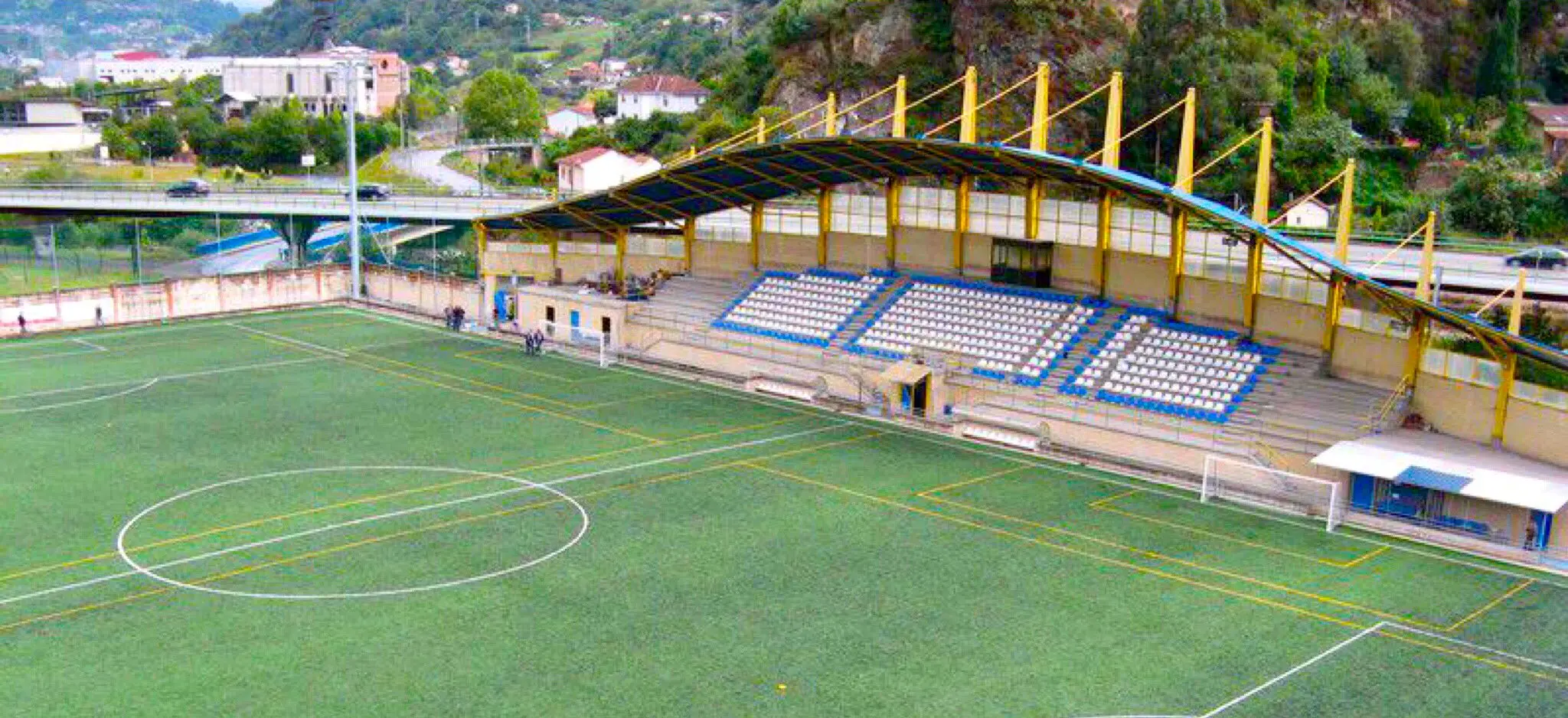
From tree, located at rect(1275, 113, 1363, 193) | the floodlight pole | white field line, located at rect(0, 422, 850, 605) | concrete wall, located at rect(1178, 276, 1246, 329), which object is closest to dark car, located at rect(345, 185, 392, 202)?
the floodlight pole

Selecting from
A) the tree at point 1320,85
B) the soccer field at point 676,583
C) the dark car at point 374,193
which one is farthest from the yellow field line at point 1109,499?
the dark car at point 374,193

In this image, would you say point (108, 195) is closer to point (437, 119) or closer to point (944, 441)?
point (944, 441)

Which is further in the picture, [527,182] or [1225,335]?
[527,182]

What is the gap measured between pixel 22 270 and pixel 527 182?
58609mm

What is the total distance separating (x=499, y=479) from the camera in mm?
35594

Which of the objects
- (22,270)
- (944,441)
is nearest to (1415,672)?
(944,441)

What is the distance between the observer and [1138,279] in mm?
46812

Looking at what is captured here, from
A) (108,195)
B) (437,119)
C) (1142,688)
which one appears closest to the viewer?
(1142,688)

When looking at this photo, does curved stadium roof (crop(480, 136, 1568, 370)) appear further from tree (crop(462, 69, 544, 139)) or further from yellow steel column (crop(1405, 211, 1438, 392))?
tree (crop(462, 69, 544, 139))

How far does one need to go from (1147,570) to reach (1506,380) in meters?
13.2

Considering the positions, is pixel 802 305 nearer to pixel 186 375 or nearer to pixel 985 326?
pixel 985 326

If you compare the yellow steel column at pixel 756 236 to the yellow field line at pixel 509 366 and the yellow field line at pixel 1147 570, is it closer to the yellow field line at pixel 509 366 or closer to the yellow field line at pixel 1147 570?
the yellow field line at pixel 509 366

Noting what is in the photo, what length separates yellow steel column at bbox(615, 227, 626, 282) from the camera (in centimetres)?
6062

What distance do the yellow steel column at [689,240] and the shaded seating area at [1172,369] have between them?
20.9 metres
